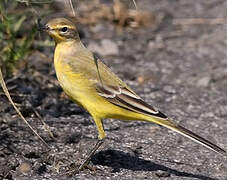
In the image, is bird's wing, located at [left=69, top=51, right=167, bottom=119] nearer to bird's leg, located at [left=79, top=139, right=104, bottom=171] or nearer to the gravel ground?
bird's leg, located at [left=79, top=139, right=104, bottom=171]

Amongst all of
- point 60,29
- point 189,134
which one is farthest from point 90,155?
point 60,29

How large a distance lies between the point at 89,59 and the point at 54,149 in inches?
40.0

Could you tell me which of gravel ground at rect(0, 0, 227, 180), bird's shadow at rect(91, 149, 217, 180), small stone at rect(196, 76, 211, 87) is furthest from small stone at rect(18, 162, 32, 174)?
small stone at rect(196, 76, 211, 87)

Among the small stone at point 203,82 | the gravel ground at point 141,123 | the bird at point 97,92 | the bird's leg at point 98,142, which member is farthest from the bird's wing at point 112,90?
the small stone at point 203,82

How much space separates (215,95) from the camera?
7.68 metres

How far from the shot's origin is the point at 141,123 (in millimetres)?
6758

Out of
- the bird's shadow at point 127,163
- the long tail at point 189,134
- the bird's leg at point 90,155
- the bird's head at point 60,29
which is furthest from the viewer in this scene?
the bird's head at point 60,29

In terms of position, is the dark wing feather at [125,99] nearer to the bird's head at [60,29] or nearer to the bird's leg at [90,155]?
the bird's leg at [90,155]

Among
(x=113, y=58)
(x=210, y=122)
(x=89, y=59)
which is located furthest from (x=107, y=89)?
(x=113, y=58)

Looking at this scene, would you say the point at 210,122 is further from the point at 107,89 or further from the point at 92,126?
the point at 107,89

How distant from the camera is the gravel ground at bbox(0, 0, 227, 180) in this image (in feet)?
18.0

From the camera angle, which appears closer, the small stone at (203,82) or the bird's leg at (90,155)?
the bird's leg at (90,155)

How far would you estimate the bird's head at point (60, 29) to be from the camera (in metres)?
5.64

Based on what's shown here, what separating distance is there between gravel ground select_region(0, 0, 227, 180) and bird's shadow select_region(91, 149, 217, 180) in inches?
0.4
